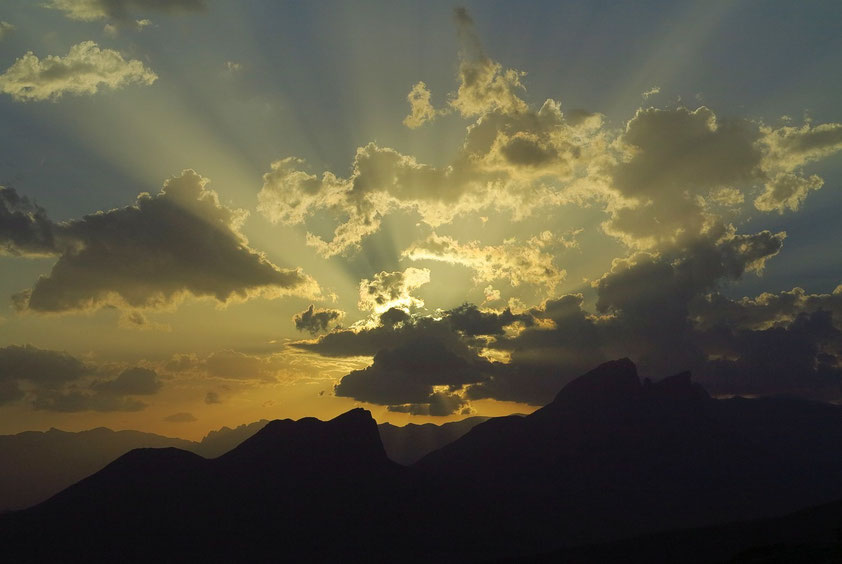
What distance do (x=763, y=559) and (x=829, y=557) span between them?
11.0 metres

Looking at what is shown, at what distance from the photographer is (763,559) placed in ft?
369

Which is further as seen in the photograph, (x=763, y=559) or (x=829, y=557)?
(x=763, y=559)

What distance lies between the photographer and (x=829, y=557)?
4151 inches
